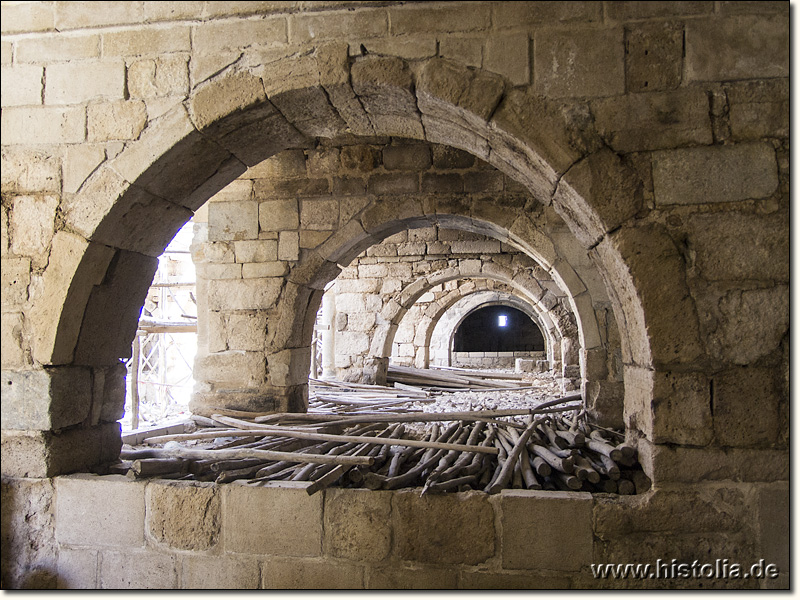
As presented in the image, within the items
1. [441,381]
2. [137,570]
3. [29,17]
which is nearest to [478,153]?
[29,17]

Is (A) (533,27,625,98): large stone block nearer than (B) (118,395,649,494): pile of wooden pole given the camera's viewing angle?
Yes

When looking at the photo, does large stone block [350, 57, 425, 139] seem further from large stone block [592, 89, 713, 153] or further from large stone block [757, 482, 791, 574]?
large stone block [757, 482, 791, 574]

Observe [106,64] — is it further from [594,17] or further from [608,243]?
[608,243]

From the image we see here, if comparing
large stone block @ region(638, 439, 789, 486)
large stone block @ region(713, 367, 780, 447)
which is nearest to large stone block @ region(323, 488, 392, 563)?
large stone block @ region(638, 439, 789, 486)

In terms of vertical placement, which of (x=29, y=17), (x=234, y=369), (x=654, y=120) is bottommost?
(x=234, y=369)

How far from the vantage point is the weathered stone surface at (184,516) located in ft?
9.12

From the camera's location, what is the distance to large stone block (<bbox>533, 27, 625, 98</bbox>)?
8.02 ft

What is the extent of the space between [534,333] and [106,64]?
2222 cm

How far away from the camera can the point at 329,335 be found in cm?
905

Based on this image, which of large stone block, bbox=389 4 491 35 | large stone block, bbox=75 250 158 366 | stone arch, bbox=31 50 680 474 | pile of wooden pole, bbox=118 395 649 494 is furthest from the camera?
large stone block, bbox=75 250 158 366

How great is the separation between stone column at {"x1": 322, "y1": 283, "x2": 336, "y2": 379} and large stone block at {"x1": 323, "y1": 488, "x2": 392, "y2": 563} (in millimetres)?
6229

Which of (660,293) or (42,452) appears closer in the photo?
(660,293)

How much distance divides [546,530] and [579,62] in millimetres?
2217

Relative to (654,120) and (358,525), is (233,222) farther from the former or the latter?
(654,120)
